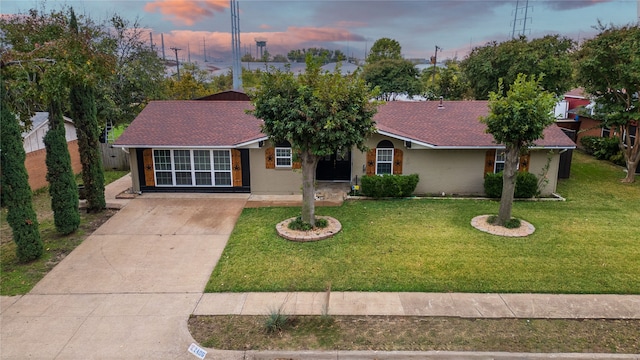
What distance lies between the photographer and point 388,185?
49.2 ft

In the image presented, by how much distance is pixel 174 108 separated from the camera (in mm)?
18156

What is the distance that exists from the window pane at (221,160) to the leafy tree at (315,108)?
5.27 m

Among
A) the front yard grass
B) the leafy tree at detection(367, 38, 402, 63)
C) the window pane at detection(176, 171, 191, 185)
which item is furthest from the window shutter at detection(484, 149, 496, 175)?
the leafy tree at detection(367, 38, 402, 63)

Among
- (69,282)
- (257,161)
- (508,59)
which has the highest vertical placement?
(508,59)

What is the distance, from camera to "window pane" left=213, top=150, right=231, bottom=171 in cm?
1589

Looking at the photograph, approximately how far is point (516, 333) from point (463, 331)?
3.05ft

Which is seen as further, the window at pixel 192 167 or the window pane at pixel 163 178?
the window pane at pixel 163 178

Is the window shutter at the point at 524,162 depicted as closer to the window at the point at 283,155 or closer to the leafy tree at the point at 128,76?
the window at the point at 283,155

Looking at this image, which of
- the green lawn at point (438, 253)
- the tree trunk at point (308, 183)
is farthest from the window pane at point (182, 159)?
the tree trunk at point (308, 183)

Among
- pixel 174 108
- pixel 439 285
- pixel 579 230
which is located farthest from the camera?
pixel 174 108

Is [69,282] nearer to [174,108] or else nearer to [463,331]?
[463,331]

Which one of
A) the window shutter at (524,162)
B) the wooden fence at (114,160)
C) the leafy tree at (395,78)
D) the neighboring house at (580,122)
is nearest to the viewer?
the window shutter at (524,162)

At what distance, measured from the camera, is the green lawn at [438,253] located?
889 centimetres

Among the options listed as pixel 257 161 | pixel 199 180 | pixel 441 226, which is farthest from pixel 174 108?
pixel 441 226
